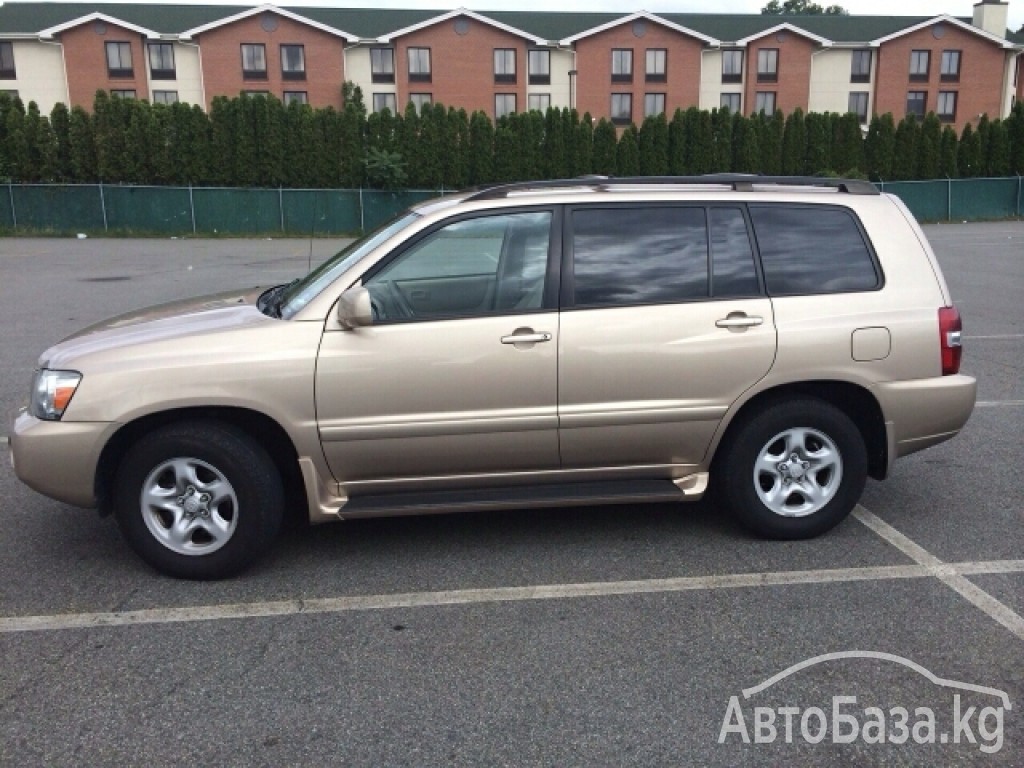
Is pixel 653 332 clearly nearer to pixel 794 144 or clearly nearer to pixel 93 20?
pixel 794 144

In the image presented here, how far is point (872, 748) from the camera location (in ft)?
9.88

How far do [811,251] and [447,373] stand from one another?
2.01 metres

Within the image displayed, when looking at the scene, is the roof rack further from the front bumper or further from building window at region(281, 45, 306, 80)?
building window at region(281, 45, 306, 80)

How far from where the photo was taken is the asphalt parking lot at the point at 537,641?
Result: 3.04 metres

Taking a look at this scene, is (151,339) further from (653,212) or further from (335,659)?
(653,212)

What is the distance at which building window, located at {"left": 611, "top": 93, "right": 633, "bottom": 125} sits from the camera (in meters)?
53.0

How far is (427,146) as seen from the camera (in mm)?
37438

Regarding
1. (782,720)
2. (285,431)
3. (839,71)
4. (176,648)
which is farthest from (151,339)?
(839,71)

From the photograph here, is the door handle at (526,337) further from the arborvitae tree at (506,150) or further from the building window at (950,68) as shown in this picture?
the building window at (950,68)

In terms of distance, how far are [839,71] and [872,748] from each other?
58.9 m

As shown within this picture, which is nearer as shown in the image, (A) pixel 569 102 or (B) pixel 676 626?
(B) pixel 676 626

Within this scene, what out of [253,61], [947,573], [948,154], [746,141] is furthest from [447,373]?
[253,61]

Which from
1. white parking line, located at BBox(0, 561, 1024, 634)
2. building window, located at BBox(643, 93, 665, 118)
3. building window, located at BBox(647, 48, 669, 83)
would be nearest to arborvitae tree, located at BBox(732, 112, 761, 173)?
building window, located at BBox(643, 93, 665, 118)

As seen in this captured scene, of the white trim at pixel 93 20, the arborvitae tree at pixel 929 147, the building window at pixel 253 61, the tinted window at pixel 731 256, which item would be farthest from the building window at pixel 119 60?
the tinted window at pixel 731 256
